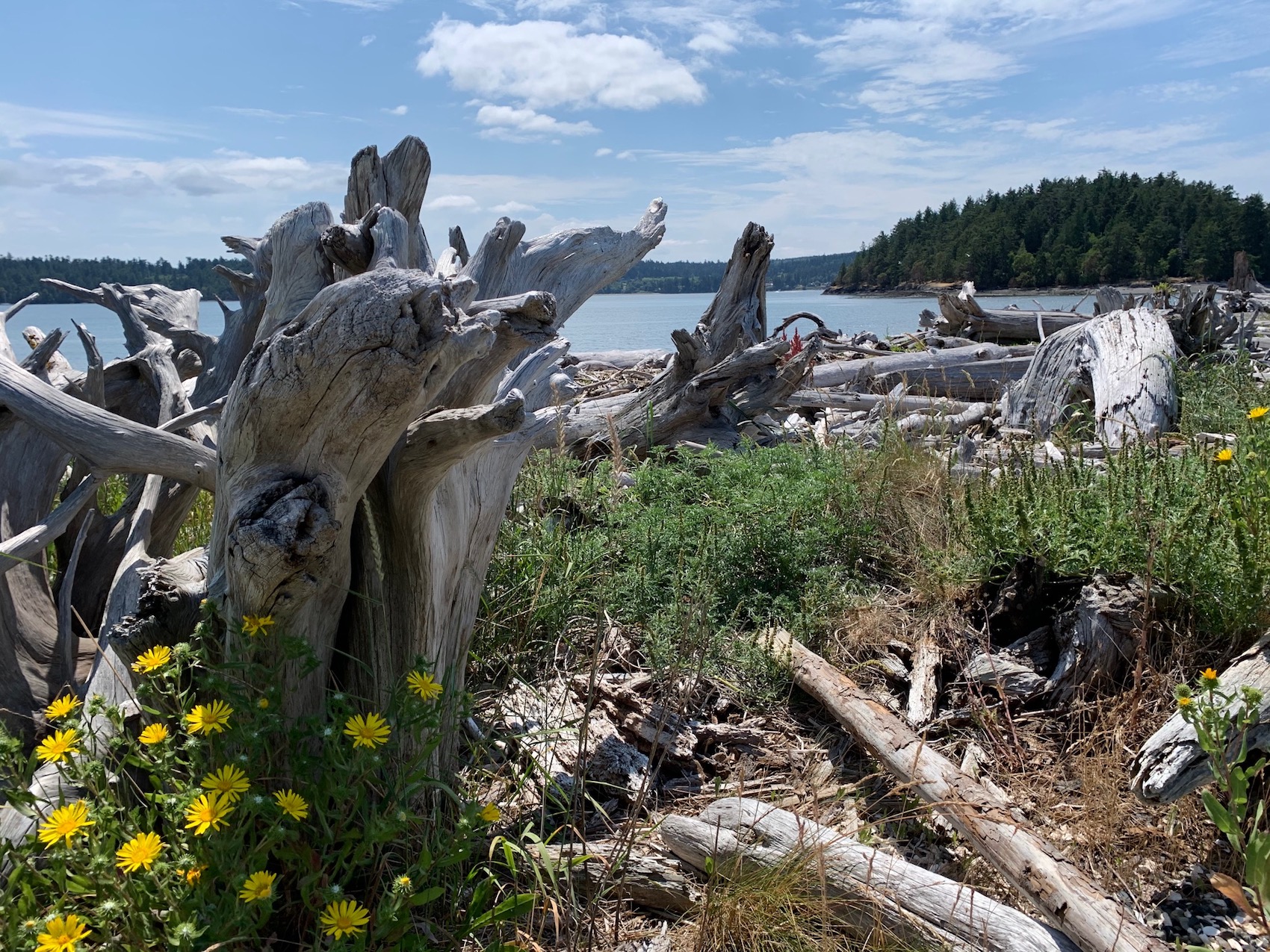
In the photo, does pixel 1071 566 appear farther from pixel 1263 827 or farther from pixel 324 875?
pixel 324 875

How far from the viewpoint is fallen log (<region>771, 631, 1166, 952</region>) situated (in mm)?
2479

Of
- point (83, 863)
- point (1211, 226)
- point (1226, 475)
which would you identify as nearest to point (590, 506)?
point (1226, 475)

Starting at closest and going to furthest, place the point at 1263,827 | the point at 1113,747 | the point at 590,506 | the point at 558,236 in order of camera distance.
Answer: the point at 1263,827 < the point at 1113,747 < the point at 558,236 < the point at 590,506

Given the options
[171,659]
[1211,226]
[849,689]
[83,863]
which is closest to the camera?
[83,863]

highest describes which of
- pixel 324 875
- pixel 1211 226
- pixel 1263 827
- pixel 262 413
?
pixel 1211 226

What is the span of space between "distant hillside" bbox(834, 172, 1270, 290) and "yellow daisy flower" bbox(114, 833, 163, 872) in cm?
4535

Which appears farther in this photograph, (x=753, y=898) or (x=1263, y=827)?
(x=1263, y=827)

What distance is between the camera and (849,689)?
3.85m

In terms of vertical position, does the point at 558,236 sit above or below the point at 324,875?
above

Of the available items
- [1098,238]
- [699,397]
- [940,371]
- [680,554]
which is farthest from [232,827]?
[1098,238]

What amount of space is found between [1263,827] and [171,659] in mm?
3660

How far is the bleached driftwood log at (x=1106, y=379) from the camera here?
730cm

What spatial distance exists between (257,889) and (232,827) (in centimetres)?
27

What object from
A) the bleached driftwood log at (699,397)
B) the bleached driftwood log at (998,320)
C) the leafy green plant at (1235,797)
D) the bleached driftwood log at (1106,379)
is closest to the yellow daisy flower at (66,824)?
the leafy green plant at (1235,797)
